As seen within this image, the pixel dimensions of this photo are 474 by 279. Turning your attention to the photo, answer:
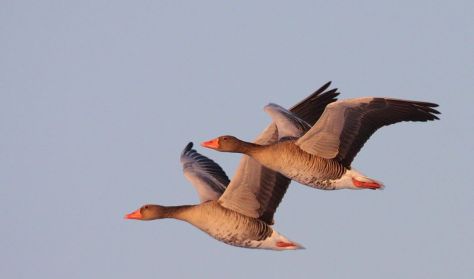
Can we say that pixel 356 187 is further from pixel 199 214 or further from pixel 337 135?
pixel 199 214

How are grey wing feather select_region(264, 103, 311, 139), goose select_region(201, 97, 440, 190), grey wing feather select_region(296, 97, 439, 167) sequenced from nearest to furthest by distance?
grey wing feather select_region(296, 97, 439, 167) < goose select_region(201, 97, 440, 190) < grey wing feather select_region(264, 103, 311, 139)

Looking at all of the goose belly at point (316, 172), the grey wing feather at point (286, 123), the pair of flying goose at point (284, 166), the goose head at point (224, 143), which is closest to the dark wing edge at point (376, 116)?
the pair of flying goose at point (284, 166)

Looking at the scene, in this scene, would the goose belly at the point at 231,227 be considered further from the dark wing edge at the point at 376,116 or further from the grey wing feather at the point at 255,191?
the dark wing edge at the point at 376,116

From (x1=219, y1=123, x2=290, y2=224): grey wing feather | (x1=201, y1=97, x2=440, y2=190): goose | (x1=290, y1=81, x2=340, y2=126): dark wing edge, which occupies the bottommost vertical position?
(x1=219, y1=123, x2=290, y2=224): grey wing feather

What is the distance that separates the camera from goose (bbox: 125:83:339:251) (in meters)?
25.8

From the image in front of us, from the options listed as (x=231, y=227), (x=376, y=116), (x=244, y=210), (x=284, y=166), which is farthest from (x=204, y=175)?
(x=376, y=116)

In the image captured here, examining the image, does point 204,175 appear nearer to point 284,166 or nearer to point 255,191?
point 255,191

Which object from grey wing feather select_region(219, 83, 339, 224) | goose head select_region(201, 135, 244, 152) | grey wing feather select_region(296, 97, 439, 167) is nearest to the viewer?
grey wing feather select_region(296, 97, 439, 167)

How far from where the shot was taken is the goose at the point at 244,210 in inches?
1014

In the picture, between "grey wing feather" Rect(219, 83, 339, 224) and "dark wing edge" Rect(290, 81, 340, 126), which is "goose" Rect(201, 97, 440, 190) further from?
"dark wing edge" Rect(290, 81, 340, 126)

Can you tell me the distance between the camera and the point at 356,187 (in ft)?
84.2

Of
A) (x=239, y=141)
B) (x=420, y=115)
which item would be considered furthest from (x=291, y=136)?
(x=420, y=115)

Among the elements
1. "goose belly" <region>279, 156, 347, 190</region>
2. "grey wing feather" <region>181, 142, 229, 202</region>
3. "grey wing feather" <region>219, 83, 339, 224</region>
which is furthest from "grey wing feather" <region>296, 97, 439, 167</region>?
"grey wing feather" <region>181, 142, 229, 202</region>

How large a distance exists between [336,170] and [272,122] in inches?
116
